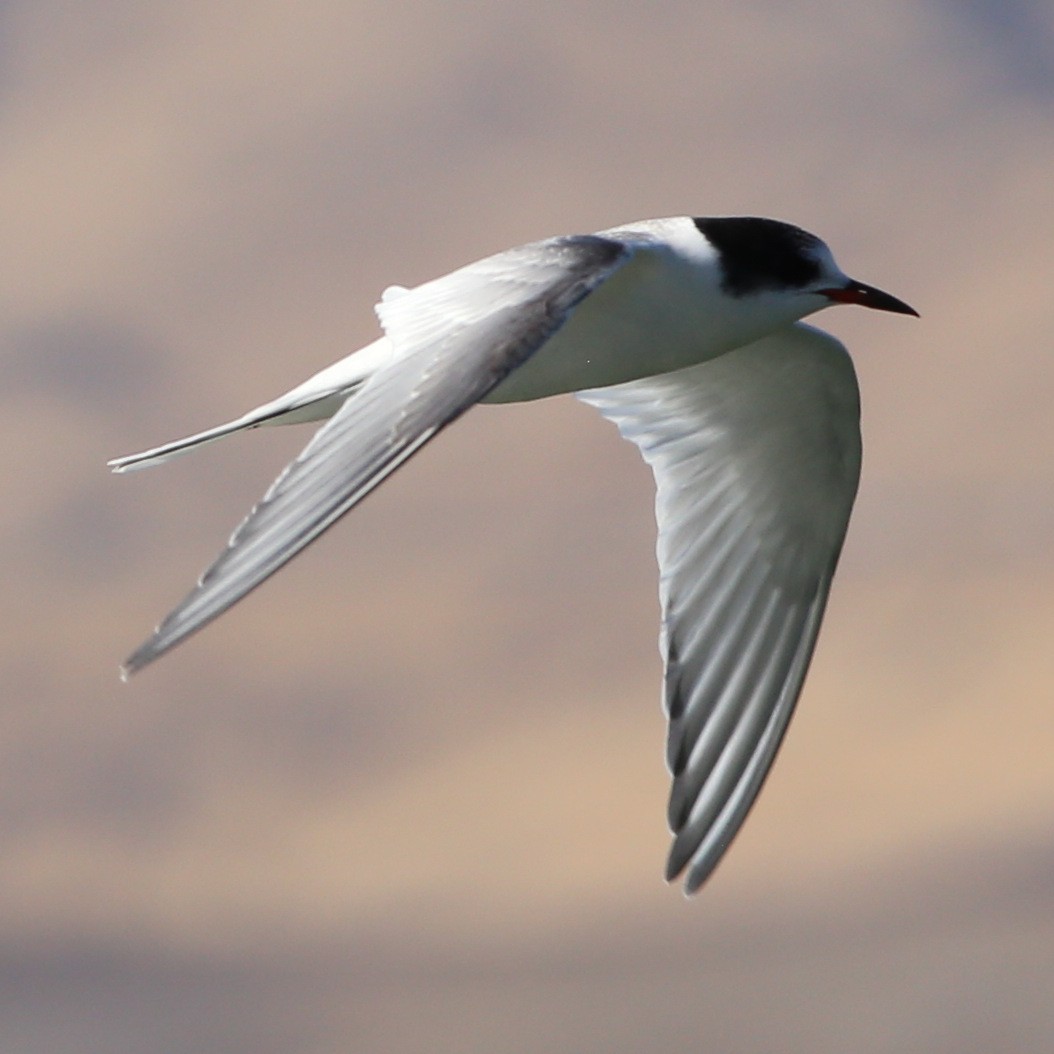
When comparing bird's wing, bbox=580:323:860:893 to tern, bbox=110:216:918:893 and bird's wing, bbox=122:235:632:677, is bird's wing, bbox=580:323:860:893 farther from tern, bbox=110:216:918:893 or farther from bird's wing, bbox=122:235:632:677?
bird's wing, bbox=122:235:632:677

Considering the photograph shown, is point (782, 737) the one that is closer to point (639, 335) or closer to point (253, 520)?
point (639, 335)

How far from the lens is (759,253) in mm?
6750

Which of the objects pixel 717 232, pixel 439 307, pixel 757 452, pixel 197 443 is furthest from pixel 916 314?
pixel 197 443

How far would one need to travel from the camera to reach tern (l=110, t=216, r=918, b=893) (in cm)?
506

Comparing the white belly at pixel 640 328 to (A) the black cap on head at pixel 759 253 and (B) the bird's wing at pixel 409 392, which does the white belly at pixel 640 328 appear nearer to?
(A) the black cap on head at pixel 759 253

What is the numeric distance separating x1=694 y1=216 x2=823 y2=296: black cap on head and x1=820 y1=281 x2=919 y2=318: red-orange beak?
117 mm

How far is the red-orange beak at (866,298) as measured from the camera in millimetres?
6848

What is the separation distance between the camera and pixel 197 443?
6.81 meters

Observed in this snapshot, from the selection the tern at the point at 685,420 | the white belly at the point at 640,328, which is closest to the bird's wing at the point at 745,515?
the tern at the point at 685,420

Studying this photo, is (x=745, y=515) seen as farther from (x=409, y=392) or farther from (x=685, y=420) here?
(x=409, y=392)

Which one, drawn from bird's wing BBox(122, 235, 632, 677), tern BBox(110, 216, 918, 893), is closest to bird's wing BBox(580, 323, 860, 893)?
tern BBox(110, 216, 918, 893)

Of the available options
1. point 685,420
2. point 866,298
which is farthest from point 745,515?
point 866,298

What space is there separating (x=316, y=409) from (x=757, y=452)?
A: 2530 mm

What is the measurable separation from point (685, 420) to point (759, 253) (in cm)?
166
